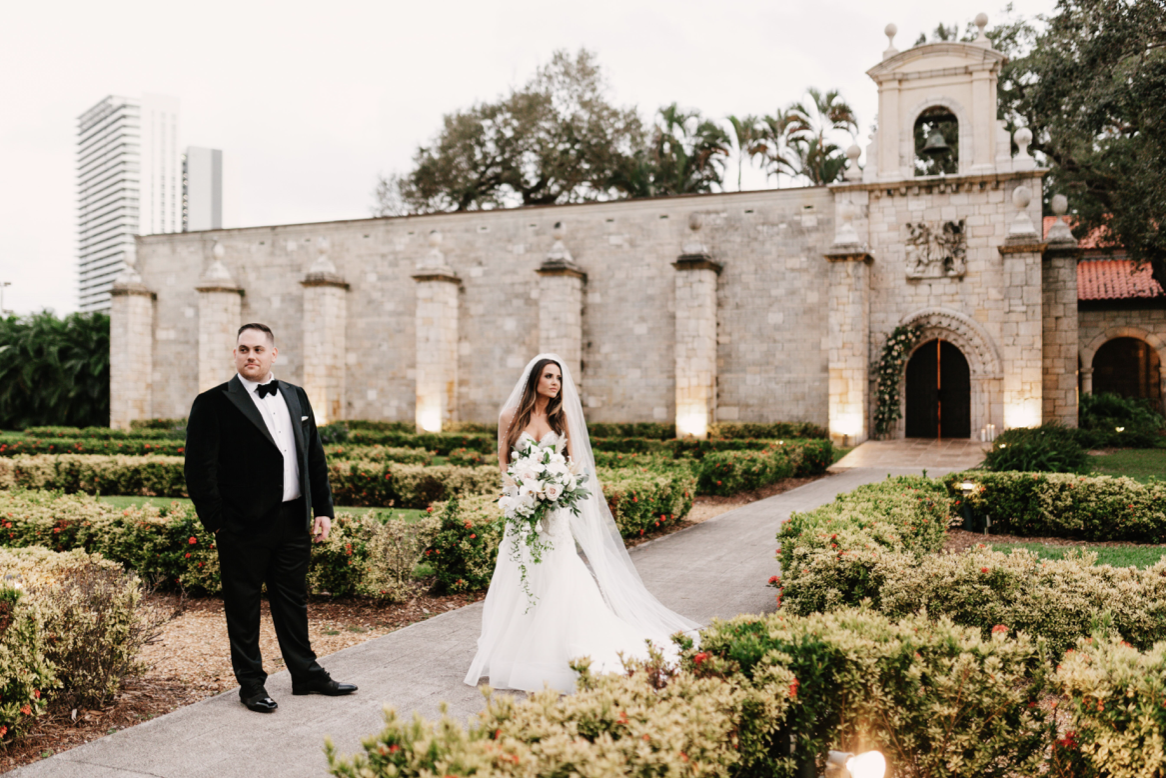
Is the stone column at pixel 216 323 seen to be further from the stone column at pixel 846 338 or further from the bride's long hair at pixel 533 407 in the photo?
the bride's long hair at pixel 533 407

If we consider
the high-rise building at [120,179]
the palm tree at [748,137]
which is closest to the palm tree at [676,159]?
the palm tree at [748,137]

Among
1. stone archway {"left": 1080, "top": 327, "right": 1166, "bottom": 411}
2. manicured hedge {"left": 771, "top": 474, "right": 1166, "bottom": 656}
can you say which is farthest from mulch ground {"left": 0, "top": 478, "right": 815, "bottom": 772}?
stone archway {"left": 1080, "top": 327, "right": 1166, "bottom": 411}

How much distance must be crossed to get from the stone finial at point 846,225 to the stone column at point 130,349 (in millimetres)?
22595

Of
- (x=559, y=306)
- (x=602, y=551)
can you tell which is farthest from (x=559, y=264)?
(x=602, y=551)

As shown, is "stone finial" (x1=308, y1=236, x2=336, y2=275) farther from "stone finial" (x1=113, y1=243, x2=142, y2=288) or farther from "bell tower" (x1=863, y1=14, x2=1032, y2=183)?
"bell tower" (x1=863, y1=14, x2=1032, y2=183)

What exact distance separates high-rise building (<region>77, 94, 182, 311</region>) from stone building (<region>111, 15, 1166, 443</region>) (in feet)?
275

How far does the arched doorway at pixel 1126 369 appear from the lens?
980 inches

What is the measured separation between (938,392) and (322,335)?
17795 mm

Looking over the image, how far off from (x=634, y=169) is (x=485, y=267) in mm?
12243

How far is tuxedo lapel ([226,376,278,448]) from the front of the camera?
436 centimetres

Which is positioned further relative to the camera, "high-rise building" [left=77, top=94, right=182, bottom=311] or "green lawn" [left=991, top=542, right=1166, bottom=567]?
"high-rise building" [left=77, top=94, right=182, bottom=311]

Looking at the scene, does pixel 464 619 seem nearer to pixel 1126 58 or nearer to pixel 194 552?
pixel 194 552

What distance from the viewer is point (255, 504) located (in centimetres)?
431

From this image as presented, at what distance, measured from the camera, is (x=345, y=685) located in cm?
445
